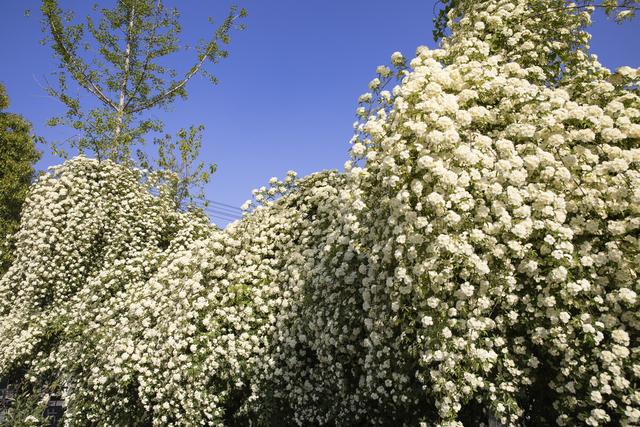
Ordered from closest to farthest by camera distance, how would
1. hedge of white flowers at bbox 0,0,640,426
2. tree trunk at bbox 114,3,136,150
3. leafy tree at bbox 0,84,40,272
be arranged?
hedge of white flowers at bbox 0,0,640,426 → tree trunk at bbox 114,3,136,150 → leafy tree at bbox 0,84,40,272

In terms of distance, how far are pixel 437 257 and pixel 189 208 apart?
37.6ft

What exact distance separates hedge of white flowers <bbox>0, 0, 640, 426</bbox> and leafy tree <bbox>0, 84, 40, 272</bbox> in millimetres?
13202

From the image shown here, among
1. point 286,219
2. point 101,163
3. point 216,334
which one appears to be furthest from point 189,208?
point 216,334

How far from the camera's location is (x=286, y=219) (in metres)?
8.45

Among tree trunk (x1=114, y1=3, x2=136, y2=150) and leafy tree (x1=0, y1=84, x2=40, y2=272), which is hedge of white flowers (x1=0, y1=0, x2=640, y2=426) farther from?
leafy tree (x1=0, y1=84, x2=40, y2=272)

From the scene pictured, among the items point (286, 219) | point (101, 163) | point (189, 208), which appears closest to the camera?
point (286, 219)

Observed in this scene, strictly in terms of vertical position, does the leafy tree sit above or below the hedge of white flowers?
above

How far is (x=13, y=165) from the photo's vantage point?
65.4ft

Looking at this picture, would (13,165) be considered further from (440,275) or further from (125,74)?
(440,275)

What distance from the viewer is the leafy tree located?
1861cm

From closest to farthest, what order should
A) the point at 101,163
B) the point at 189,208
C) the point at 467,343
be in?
the point at 467,343 < the point at 101,163 < the point at 189,208

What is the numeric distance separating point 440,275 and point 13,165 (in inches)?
860

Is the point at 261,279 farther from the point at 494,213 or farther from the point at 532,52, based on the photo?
the point at 532,52

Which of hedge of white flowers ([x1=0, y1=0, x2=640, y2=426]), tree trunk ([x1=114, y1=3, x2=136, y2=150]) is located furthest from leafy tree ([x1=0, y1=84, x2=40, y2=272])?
hedge of white flowers ([x1=0, y1=0, x2=640, y2=426])
